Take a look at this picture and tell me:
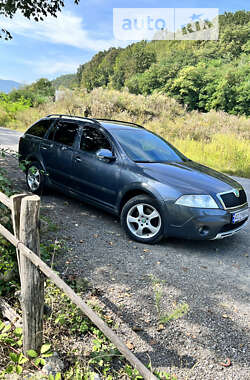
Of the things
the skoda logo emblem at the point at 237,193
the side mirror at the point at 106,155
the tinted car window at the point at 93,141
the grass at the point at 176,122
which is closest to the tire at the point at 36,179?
the tinted car window at the point at 93,141

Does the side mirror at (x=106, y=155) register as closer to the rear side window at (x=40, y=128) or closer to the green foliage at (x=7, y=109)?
the rear side window at (x=40, y=128)

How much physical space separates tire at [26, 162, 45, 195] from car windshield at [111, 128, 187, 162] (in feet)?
6.24

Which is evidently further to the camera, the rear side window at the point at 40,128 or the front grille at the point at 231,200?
the rear side window at the point at 40,128

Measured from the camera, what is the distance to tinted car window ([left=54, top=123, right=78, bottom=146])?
545cm

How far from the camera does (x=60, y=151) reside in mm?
5535

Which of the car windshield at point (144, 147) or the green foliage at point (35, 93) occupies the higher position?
the green foliage at point (35, 93)

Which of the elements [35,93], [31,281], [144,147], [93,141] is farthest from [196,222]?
[35,93]

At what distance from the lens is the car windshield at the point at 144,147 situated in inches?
190

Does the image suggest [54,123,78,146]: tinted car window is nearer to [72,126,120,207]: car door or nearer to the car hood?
[72,126,120,207]: car door

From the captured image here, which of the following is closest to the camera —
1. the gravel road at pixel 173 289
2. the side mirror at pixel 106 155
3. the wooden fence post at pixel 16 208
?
the wooden fence post at pixel 16 208

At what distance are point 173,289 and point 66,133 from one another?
11.6ft

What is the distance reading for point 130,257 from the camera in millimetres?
3996

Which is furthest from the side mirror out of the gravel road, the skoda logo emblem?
the skoda logo emblem

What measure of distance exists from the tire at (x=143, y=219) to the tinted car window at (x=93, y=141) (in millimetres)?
1119
